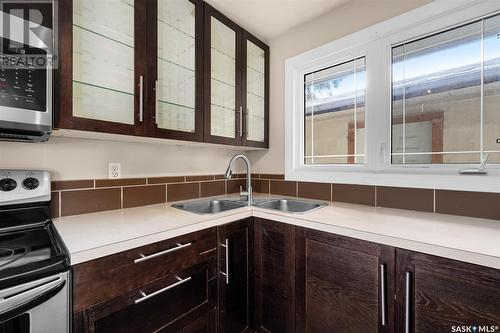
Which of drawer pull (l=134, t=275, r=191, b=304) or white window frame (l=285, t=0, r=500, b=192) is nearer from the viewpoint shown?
drawer pull (l=134, t=275, r=191, b=304)

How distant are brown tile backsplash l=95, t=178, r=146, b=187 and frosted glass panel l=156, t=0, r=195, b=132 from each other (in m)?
0.44

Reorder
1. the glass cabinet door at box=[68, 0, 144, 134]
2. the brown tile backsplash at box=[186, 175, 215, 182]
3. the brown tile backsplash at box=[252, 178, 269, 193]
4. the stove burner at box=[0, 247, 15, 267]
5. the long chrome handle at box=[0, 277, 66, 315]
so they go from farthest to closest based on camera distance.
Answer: the brown tile backsplash at box=[252, 178, 269, 193], the brown tile backsplash at box=[186, 175, 215, 182], the glass cabinet door at box=[68, 0, 144, 134], the stove burner at box=[0, 247, 15, 267], the long chrome handle at box=[0, 277, 66, 315]

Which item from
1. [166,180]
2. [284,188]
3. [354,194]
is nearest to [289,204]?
[284,188]

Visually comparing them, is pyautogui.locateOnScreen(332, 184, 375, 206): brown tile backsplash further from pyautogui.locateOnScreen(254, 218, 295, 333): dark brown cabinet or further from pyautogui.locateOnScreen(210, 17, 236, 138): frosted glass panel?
pyautogui.locateOnScreen(210, 17, 236, 138): frosted glass panel

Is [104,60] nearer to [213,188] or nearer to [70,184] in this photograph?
[70,184]

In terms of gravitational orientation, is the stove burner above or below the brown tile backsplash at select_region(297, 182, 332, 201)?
below

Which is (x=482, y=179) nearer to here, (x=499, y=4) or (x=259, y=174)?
(x=499, y=4)

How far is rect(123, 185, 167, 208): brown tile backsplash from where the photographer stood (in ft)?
4.74

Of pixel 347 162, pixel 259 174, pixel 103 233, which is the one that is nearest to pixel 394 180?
pixel 347 162

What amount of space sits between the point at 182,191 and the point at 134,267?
0.88 m

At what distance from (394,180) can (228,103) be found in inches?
48.9

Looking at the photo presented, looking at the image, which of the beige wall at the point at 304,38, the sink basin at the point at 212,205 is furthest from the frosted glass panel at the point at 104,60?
the beige wall at the point at 304,38

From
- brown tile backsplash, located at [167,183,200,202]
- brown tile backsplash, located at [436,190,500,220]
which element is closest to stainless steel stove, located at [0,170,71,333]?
brown tile backsplash, located at [167,183,200,202]

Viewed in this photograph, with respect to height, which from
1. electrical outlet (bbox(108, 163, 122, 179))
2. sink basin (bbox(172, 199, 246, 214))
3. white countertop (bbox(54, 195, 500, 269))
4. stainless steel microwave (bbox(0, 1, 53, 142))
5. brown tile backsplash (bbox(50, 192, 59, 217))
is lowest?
sink basin (bbox(172, 199, 246, 214))
